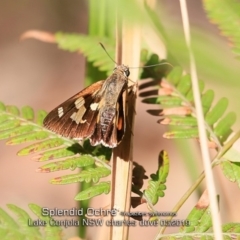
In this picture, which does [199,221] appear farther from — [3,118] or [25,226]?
[3,118]

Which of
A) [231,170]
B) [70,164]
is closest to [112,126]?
[70,164]

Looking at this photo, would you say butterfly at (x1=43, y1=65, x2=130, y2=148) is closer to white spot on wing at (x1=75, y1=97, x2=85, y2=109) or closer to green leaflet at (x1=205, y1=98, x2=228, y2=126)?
white spot on wing at (x1=75, y1=97, x2=85, y2=109)

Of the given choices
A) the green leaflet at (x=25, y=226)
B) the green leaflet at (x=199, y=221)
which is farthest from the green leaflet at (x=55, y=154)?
the green leaflet at (x=199, y=221)

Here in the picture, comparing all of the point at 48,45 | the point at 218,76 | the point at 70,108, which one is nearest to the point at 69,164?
the point at 70,108

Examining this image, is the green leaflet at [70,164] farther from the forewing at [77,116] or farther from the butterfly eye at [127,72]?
the butterfly eye at [127,72]

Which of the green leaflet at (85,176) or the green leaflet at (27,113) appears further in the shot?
the green leaflet at (27,113)

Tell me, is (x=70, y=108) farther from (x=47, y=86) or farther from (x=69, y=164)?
(x=47, y=86)

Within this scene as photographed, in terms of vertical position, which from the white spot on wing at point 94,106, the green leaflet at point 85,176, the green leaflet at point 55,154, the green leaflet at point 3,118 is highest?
the white spot on wing at point 94,106
